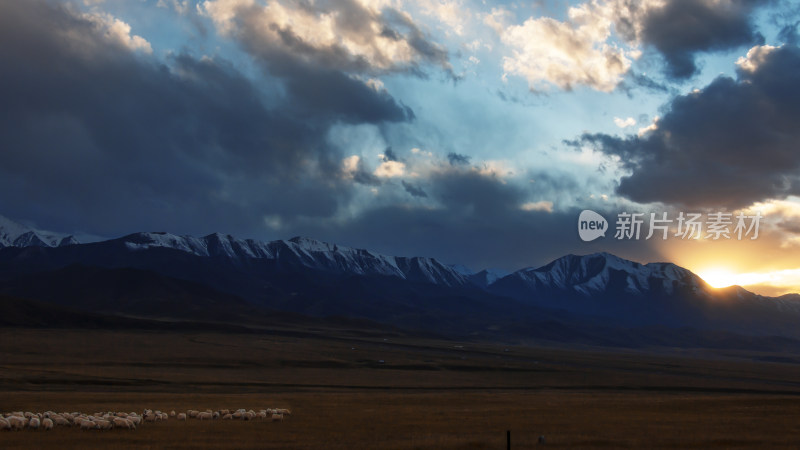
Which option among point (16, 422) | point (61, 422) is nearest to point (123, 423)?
point (61, 422)

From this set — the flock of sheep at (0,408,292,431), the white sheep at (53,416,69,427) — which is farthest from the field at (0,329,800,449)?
the white sheep at (53,416,69,427)

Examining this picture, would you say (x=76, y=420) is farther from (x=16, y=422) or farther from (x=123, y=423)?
(x=16, y=422)

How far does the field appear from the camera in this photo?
3041 cm

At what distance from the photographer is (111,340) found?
158625 mm

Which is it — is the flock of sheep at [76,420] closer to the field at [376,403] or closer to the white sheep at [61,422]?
the white sheep at [61,422]

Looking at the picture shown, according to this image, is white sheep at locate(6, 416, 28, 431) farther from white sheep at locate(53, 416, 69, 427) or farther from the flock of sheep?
white sheep at locate(53, 416, 69, 427)

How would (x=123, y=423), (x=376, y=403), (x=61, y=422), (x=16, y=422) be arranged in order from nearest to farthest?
(x=16, y=422) → (x=123, y=423) → (x=61, y=422) → (x=376, y=403)

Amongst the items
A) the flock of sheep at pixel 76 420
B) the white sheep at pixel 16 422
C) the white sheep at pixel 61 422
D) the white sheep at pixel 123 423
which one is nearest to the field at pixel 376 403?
the white sheep at pixel 123 423

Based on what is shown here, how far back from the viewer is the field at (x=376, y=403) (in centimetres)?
3041

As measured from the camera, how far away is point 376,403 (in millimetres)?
54094

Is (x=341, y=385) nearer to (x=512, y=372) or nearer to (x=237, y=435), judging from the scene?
(x=512, y=372)

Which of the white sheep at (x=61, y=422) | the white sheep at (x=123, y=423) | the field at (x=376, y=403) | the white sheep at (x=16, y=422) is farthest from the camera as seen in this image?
the white sheep at (x=61, y=422)

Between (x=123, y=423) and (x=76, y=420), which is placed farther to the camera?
(x=76, y=420)

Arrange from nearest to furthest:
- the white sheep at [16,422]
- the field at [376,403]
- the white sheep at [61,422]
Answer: the field at [376,403]
the white sheep at [16,422]
the white sheep at [61,422]
